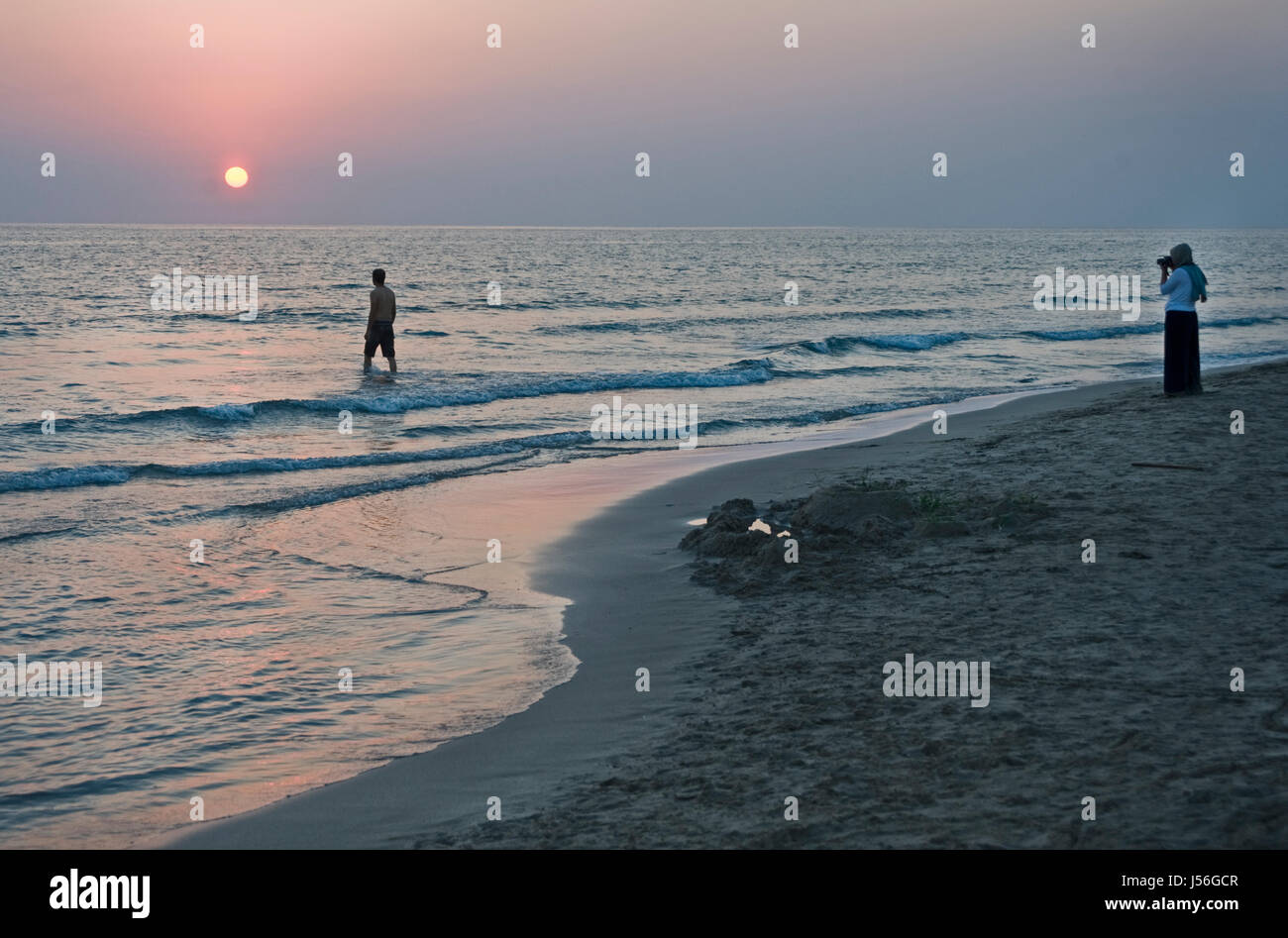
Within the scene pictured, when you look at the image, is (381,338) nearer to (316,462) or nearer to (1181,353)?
(316,462)

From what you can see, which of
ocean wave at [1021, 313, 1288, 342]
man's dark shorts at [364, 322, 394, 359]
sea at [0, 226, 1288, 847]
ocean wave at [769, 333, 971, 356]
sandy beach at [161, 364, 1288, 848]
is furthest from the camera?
ocean wave at [1021, 313, 1288, 342]

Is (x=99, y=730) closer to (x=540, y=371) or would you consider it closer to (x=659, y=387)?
(x=659, y=387)

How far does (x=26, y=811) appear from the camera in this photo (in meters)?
4.30

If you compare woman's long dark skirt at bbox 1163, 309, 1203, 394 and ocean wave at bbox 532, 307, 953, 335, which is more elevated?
ocean wave at bbox 532, 307, 953, 335

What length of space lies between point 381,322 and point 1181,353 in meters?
13.0

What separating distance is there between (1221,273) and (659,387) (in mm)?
49949

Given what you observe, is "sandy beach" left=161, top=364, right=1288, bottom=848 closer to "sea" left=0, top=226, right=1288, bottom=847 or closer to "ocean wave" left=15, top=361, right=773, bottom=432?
"sea" left=0, top=226, right=1288, bottom=847

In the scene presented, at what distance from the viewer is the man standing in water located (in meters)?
19.0

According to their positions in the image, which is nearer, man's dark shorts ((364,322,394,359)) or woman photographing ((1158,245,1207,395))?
woman photographing ((1158,245,1207,395))

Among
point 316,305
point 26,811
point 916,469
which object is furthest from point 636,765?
point 316,305

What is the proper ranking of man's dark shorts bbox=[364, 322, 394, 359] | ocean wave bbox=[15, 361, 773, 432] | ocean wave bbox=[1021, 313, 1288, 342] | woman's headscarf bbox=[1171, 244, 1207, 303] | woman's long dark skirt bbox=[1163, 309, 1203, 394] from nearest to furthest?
1. woman's headscarf bbox=[1171, 244, 1207, 303]
2. woman's long dark skirt bbox=[1163, 309, 1203, 394]
3. ocean wave bbox=[15, 361, 773, 432]
4. man's dark shorts bbox=[364, 322, 394, 359]
5. ocean wave bbox=[1021, 313, 1288, 342]

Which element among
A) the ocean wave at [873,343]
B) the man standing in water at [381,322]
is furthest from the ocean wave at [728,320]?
the man standing in water at [381,322]

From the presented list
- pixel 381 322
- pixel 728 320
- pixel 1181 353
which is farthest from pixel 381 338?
pixel 728 320

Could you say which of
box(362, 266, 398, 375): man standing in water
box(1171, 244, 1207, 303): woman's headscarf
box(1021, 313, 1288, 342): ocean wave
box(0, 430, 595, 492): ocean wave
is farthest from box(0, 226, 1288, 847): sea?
box(1171, 244, 1207, 303): woman's headscarf
